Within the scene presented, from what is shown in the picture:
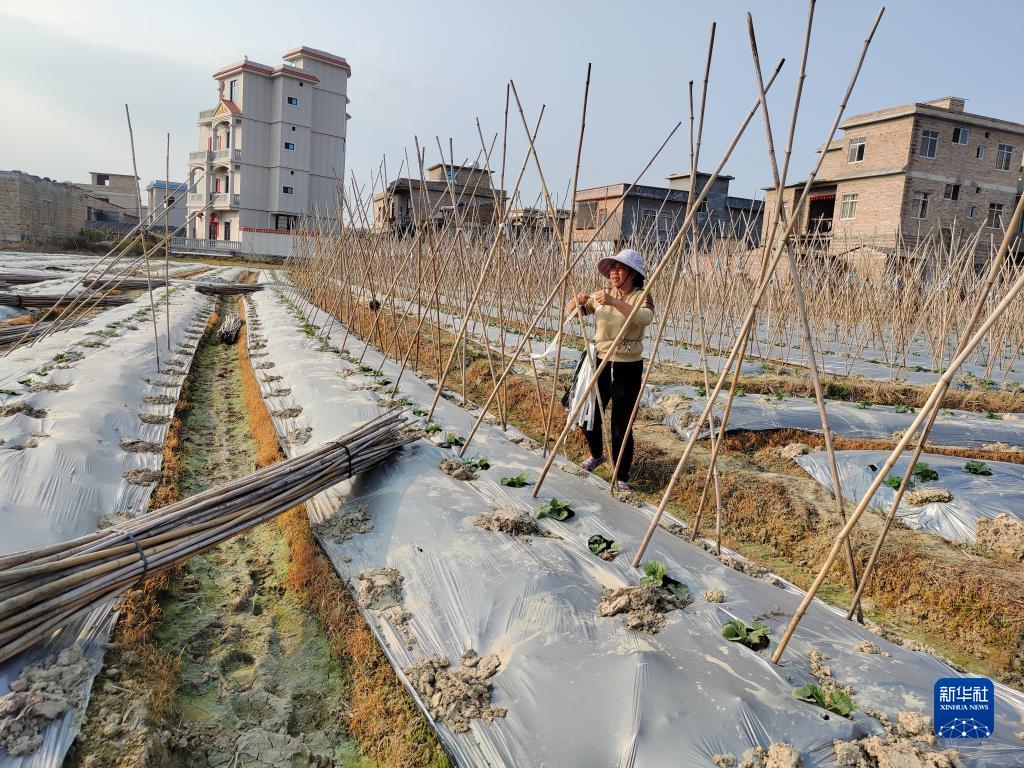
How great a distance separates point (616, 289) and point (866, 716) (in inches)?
99.5

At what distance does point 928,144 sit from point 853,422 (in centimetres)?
2284

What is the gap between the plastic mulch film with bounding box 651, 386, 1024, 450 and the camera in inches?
217

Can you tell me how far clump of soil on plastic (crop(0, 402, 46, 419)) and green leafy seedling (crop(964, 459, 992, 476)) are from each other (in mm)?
6301

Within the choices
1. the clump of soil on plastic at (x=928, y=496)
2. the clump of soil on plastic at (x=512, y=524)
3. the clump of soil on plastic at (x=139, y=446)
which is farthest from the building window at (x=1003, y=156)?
the clump of soil on plastic at (x=139, y=446)

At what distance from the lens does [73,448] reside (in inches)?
145

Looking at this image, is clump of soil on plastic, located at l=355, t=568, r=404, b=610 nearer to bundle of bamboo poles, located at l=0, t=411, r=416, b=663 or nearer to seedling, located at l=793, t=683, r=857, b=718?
bundle of bamboo poles, located at l=0, t=411, r=416, b=663

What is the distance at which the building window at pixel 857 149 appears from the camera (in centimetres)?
2416

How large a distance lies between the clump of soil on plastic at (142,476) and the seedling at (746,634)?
3382 millimetres

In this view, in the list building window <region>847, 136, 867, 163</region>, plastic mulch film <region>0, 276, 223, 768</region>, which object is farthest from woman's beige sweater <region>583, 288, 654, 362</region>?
building window <region>847, 136, 867, 163</region>

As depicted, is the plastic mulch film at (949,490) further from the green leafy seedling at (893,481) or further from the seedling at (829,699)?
the seedling at (829,699)

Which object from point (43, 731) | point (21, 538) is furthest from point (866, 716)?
point (21, 538)

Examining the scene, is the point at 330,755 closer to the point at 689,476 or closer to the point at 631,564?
the point at 631,564

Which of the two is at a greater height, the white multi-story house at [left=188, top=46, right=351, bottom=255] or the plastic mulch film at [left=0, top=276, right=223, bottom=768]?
the white multi-story house at [left=188, top=46, right=351, bottom=255]

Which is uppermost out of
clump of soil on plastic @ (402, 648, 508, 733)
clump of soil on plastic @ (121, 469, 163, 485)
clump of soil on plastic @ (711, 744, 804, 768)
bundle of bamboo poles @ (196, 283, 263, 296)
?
bundle of bamboo poles @ (196, 283, 263, 296)
